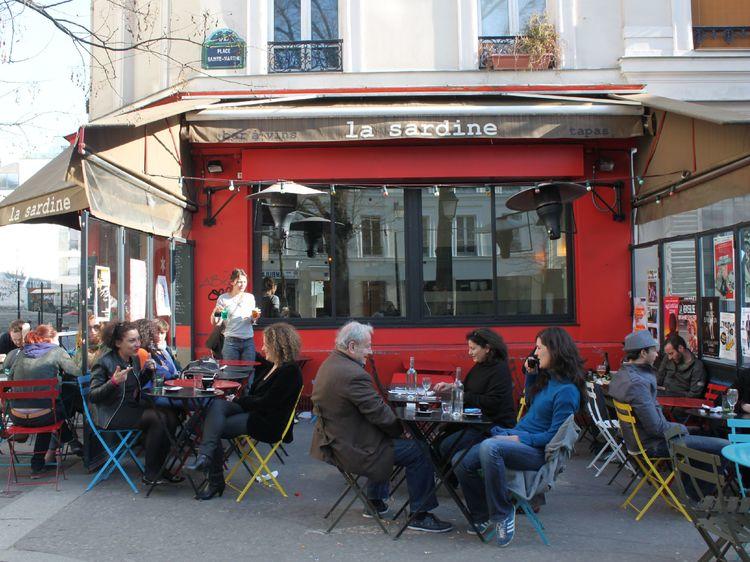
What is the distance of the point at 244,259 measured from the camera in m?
9.77

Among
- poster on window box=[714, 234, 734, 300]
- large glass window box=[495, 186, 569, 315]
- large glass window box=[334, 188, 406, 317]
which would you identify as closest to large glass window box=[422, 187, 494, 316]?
large glass window box=[495, 186, 569, 315]

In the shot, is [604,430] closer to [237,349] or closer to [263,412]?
[263,412]

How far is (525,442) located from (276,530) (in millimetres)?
1894

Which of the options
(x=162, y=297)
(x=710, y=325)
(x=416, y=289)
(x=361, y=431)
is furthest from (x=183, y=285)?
(x=710, y=325)

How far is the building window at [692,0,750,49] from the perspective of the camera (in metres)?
9.66

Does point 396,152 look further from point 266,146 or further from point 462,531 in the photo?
point 462,531

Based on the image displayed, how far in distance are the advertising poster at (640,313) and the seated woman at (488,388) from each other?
14.8 ft

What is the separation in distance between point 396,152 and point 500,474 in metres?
5.93

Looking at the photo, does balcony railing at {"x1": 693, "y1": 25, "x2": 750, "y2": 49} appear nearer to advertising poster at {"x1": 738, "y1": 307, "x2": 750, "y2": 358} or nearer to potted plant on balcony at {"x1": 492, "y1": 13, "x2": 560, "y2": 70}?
potted plant on balcony at {"x1": 492, "y1": 13, "x2": 560, "y2": 70}

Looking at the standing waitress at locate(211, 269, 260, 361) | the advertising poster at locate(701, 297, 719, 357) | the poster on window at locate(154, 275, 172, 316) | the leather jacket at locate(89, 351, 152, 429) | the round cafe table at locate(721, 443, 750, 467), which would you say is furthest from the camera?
the poster on window at locate(154, 275, 172, 316)

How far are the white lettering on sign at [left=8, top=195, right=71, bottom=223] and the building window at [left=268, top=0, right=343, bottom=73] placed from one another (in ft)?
14.3

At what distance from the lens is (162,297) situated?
8945 millimetres

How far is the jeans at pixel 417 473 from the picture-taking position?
473 cm

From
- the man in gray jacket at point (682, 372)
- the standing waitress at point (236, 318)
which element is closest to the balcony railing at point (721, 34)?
the man in gray jacket at point (682, 372)
